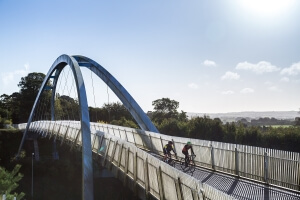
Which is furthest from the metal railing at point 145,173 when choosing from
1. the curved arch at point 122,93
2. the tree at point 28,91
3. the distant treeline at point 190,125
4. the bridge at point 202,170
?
the tree at point 28,91

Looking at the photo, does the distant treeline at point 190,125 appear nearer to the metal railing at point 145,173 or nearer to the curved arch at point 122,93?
the curved arch at point 122,93

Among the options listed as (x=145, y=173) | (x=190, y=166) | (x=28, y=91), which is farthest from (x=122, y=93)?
(x=28, y=91)

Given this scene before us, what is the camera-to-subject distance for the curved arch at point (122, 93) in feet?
117

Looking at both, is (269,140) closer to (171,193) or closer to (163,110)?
(171,193)

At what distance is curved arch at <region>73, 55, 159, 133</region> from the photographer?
1404 inches

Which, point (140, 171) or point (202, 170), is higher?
point (140, 171)

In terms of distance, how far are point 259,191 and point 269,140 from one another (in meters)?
49.9

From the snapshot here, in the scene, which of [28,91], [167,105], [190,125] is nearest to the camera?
[190,125]

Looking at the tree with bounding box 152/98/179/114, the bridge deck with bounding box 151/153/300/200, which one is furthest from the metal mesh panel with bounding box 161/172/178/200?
the tree with bounding box 152/98/179/114

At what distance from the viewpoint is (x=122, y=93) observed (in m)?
38.1

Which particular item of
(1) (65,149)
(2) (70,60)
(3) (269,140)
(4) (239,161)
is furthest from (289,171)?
(1) (65,149)

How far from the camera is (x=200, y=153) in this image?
2012 cm

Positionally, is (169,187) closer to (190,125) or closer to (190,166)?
(190,166)

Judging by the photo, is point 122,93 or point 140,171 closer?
point 140,171
